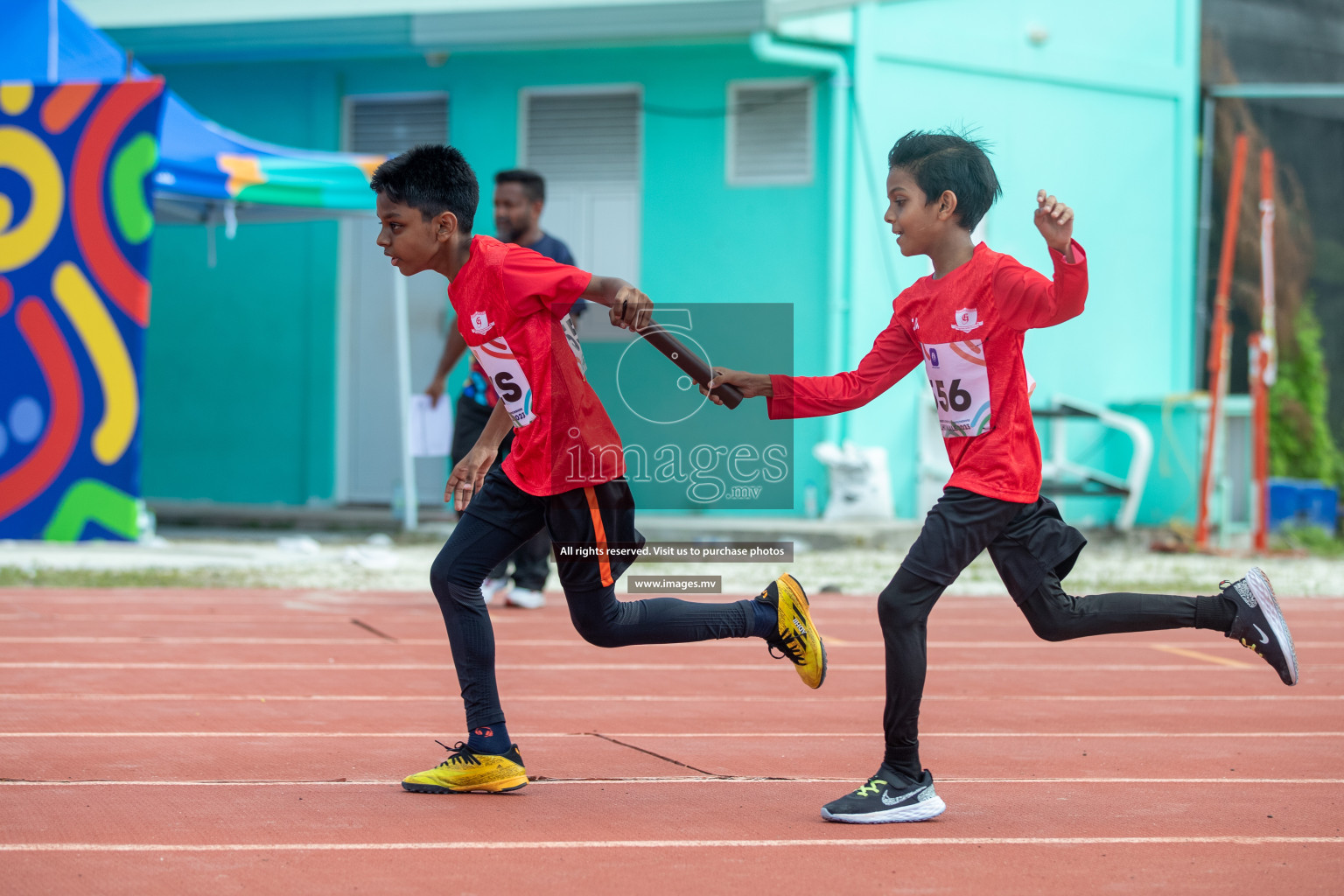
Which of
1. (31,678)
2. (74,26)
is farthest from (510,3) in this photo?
(31,678)

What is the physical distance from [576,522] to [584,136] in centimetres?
954

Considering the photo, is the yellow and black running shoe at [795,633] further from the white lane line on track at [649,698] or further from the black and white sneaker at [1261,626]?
the white lane line on track at [649,698]

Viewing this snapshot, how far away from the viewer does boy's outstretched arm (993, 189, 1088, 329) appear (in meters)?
3.69

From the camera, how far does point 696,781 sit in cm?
439

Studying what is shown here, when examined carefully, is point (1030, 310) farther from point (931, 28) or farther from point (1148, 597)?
point (931, 28)

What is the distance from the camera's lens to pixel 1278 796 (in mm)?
4246

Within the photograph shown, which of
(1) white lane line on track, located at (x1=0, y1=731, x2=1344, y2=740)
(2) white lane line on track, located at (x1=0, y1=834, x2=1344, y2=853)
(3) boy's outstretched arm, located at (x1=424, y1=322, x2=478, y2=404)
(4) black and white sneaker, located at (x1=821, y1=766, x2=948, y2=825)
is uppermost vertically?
(3) boy's outstretched arm, located at (x1=424, y1=322, x2=478, y2=404)

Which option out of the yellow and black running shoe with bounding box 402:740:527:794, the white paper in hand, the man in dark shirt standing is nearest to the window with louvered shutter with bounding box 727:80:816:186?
the white paper in hand

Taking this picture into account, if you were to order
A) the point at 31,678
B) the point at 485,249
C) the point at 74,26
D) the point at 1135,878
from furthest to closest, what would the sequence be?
the point at 74,26 → the point at 31,678 → the point at 485,249 → the point at 1135,878

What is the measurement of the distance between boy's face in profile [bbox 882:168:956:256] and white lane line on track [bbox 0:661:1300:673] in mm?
2994

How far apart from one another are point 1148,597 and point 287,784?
8.15 feet

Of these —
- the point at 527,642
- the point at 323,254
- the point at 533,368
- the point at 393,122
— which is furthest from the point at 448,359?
the point at 393,122

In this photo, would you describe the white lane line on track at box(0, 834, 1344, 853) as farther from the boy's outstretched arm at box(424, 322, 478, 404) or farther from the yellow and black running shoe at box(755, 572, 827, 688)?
the boy's outstretched arm at box(424, 322, 478, 404)

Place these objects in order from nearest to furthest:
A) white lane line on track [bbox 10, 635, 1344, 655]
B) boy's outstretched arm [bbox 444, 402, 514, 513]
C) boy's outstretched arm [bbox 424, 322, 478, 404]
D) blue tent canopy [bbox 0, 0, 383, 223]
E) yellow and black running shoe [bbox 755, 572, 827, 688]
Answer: boy's outstretched arm [bbox 444, 402, 514, 513] < yellow and black running shoe [bbox 755, 572, 827, 688] < white lane line on track [bbox 10, 635, 1344, 655] < boy's outstretched arm [bbox 424, 322, 478, 404] < blue tent canopy [bbox 0, 0, 383, 223]
